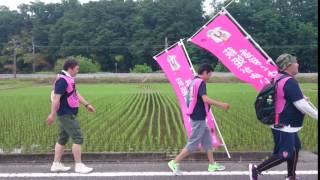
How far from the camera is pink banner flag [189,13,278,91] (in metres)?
5.41

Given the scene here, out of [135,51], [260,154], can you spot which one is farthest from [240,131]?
[135,51]

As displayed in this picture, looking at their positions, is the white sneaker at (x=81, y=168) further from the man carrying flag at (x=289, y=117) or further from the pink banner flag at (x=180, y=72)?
the man carrying flag at (x=289, y=117)

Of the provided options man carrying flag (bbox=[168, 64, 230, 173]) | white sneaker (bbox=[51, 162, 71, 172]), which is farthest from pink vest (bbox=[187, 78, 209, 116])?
white sneaker (bbox=[51, 162, 71, 172])

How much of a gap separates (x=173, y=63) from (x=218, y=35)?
999 mm

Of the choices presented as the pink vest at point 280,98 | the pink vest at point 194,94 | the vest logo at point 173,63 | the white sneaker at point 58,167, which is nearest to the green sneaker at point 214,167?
the pink vest at point 194,94

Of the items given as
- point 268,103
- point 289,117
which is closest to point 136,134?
point 268,103

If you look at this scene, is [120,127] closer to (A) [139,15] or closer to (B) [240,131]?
(B) [240,131]

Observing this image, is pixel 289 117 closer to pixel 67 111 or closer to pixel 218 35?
pixel 218 35

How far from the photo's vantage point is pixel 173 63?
6492mm

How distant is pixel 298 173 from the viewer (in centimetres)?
527

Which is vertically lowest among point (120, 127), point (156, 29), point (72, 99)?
point (120, 127)

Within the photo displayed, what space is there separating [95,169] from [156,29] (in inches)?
2578

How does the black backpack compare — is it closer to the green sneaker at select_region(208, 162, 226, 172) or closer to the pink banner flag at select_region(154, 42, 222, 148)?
the green sneaker at select_region(208, 162, 226, 172)

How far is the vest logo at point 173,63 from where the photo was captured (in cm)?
644
